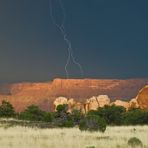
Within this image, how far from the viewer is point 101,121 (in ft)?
141

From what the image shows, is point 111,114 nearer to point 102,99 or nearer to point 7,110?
point 7,110

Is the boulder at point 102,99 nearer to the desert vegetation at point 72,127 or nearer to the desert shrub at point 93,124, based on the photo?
the desert vegetation at point 72,127

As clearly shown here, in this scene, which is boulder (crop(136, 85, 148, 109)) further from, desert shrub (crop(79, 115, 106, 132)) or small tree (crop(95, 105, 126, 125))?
desert shrub (crop(79, 115, 106, 132))

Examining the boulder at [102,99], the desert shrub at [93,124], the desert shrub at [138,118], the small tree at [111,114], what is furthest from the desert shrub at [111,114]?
the boulder at [102,99]

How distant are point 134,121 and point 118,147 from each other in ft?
156

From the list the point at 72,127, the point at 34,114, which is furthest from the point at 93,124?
the point at 34,114

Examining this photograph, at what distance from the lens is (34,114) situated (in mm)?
83438

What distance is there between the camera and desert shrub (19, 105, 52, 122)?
76506 mm

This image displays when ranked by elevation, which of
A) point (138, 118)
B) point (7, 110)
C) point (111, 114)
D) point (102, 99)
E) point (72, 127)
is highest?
point (102, 99)

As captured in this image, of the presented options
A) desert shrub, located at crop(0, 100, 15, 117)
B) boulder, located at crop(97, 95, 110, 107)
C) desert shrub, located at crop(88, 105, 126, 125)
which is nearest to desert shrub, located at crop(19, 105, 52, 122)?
desert shrub, located at crop(0, 100, 15, 117)

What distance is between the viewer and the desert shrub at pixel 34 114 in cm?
7651

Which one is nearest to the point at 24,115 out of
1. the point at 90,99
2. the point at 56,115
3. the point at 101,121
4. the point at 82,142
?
the point at 56,115

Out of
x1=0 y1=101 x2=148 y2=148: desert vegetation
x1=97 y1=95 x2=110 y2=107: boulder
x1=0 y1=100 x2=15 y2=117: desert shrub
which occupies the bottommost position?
x1=0 y1=101 x2=148 y2=148: desert vegetation

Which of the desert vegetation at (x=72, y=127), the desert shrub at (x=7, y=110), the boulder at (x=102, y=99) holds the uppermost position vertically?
the boulder at (x=102, y=99)
